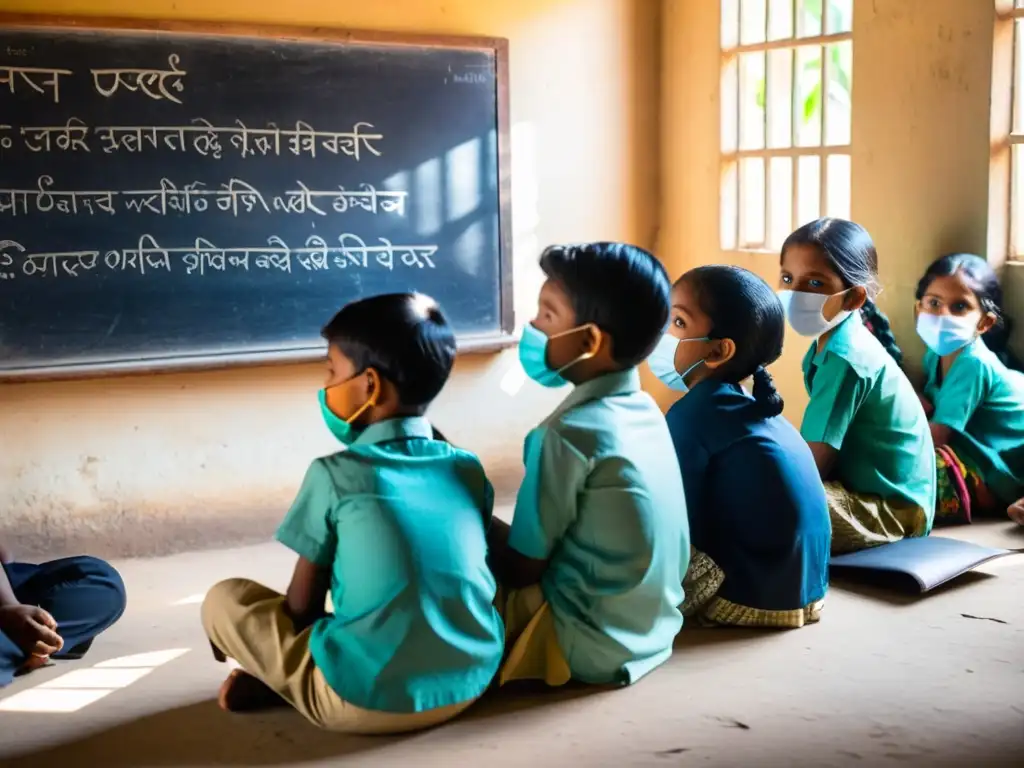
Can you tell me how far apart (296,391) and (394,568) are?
1.99 m

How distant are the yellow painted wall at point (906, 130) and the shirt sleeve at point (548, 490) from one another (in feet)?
7.17

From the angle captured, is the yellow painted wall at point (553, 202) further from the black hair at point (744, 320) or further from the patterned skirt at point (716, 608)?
the patterned skirt at point (716, 608)

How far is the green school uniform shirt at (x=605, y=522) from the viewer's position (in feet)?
7.82

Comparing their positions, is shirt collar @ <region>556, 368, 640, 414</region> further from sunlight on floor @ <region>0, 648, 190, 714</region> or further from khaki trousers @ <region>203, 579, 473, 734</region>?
sunlight on floor @ <region>0, 648, 190, 714</region>

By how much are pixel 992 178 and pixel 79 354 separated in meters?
2.93

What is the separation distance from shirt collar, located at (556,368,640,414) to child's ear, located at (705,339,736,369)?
1.52 feet

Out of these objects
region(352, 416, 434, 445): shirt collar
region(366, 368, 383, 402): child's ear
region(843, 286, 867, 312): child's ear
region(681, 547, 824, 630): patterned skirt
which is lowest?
region(681, 547, 824, 630): patterned skirt

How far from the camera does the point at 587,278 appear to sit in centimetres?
243

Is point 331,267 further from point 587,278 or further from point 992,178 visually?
point 992,178

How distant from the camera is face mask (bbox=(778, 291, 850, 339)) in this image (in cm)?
348

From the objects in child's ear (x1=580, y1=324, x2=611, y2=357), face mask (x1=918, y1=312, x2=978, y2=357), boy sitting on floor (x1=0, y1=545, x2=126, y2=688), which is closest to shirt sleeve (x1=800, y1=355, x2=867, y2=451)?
face mask (x1=918, y1=312, x2=978, y2=357)

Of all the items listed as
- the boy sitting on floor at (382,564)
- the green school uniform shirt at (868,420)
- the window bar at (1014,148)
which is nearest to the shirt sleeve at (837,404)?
the green school uniform shirt at (868,420)

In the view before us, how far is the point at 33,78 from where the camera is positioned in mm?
3510

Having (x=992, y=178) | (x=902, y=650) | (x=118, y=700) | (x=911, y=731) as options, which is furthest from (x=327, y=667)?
(x=992, y=178)
